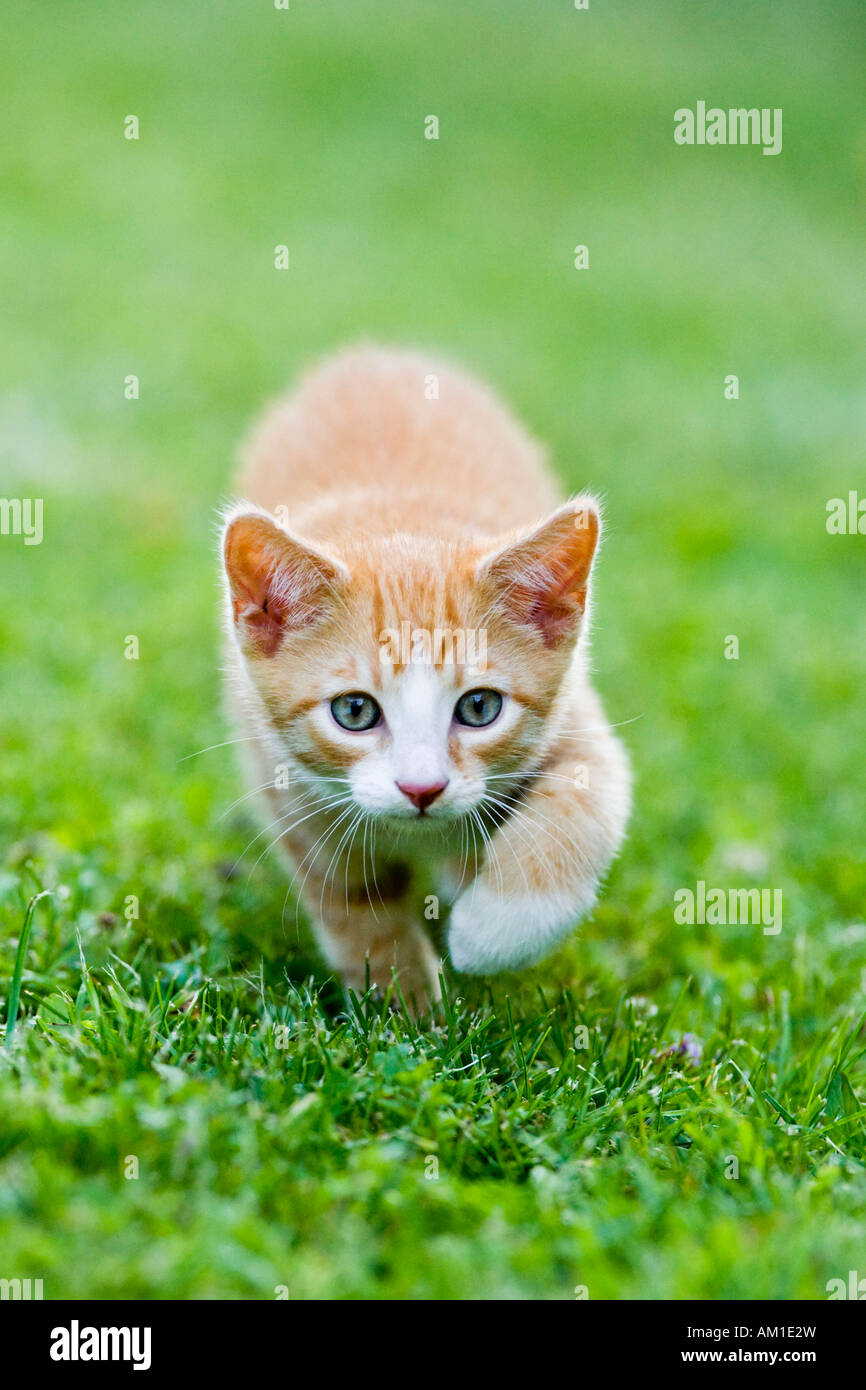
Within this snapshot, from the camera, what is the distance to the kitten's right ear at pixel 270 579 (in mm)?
2605

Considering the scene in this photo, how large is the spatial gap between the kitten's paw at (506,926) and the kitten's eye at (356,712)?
0.41m

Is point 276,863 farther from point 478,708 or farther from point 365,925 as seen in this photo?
point 478,708

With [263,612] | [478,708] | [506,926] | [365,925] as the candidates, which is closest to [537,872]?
[506,926]

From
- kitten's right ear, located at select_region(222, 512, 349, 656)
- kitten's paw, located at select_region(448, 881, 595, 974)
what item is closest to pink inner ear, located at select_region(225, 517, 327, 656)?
kitten's right ear, located at select_region(222, 512, 349, 656)

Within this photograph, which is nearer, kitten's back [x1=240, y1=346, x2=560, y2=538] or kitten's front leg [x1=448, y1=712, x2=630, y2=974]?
kitten's front leg [x1=448, y1=712, x2=630, y2=974]

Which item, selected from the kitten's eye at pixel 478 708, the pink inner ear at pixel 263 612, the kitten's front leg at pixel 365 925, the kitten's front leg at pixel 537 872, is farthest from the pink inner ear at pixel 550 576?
the kitten's front leg at pixel 365 925

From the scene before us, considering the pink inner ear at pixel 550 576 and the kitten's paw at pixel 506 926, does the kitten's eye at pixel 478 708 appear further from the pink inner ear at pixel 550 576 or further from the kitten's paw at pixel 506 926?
the kitten's paw at pixel 506 926

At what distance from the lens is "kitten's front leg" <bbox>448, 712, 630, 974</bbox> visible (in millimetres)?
2637

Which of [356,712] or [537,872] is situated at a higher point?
[356,712]

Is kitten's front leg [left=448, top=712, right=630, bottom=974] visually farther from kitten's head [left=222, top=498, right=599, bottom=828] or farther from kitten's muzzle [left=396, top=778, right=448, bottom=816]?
kitten's muzzle [left=396, top=778, right=448, bottom=816]

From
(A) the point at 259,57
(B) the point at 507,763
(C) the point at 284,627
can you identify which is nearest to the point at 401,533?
(C) the point at 284,627

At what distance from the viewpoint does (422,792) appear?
2.44 m

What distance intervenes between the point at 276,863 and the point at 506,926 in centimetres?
102
